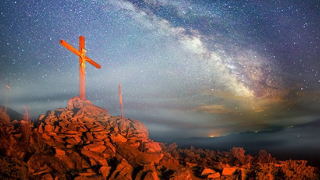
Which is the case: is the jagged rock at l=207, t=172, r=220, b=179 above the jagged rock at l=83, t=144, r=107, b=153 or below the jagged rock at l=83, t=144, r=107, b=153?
below

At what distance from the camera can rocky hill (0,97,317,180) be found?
11117 millimetres

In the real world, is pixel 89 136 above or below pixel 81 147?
above

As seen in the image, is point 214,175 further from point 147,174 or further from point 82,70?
point 82,70

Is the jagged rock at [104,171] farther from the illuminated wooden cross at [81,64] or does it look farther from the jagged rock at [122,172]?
the illuminated wooden cross at [81,64]

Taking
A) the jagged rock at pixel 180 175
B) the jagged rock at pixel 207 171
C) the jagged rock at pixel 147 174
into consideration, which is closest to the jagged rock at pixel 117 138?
the jagged rock at pixel 147 174

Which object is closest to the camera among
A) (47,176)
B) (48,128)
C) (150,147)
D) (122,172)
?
(47,176)

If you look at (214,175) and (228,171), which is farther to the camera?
(228,171)

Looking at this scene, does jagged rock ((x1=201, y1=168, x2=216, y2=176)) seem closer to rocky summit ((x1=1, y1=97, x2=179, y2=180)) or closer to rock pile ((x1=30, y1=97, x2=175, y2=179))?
rocky summit ((x1=1, y1=97, x2=179, y2=180))

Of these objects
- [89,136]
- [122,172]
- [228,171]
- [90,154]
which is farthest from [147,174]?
[89,136]

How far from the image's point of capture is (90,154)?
1249cm

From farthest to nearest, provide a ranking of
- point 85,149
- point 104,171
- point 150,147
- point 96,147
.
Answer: point 150,147 → point 96,147 → point 85,149 → point 104,171

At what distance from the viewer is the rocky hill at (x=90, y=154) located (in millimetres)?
11117

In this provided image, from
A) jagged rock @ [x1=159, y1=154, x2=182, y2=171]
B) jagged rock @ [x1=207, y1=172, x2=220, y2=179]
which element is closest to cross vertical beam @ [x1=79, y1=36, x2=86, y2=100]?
jagged rock @ [x1=159, y1=154, x2=182, y2=171]

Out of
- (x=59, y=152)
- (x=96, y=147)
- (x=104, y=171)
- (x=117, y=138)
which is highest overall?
(x=117, y=138)
